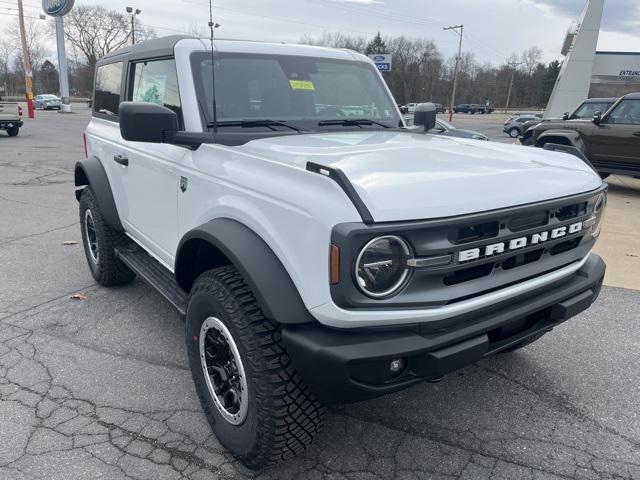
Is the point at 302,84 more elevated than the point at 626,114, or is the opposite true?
the point at 302,84

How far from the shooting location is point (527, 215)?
7.12ft

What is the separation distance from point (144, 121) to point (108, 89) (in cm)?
226

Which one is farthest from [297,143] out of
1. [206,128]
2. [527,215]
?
[527,215]

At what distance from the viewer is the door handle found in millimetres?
3686

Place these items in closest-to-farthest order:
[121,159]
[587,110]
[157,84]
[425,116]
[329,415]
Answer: [329,415] → [157,84] → [121,159] → [425,116] → [587,110]

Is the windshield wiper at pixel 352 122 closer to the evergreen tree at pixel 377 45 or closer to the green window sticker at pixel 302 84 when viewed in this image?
the green window sticker at pixel 302 84

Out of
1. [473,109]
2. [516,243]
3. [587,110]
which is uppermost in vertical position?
[587,110]

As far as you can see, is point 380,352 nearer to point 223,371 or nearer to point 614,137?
point 223,371

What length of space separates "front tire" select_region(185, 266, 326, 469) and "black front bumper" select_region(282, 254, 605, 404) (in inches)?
6.6

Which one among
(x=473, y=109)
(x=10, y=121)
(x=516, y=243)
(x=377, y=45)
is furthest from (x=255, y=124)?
(x=377, y=45)

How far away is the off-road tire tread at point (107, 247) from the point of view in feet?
13.8

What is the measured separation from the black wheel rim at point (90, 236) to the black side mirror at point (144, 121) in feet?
7.37

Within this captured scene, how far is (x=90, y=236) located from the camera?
4688mm

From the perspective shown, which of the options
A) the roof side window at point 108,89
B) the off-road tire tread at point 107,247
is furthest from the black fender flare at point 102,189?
the roof side window at point 108,89
